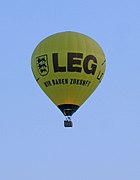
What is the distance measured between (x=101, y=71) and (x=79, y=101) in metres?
2.49

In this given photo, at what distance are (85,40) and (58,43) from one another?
163cm

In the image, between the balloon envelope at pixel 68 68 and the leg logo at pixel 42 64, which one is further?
the leg logo at pixel 42 64

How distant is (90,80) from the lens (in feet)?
306

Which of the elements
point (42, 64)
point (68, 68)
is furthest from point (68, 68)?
point (42, 64)

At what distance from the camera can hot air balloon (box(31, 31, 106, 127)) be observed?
304 ft

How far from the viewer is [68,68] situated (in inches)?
3649

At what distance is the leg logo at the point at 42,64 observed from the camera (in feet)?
305

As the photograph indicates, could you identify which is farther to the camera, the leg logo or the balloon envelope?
the leg logo

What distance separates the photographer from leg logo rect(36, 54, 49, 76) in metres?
93.1

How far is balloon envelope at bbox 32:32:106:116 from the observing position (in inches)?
3652

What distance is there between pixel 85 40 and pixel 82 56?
1014 millimetres

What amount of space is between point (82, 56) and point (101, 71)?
6.44ft

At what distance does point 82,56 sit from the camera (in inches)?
3654

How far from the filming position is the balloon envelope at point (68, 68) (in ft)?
304
